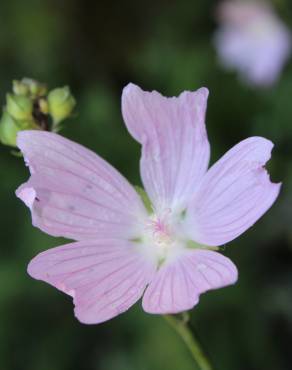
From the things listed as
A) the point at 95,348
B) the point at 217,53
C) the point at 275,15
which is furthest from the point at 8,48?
the point at 95,348

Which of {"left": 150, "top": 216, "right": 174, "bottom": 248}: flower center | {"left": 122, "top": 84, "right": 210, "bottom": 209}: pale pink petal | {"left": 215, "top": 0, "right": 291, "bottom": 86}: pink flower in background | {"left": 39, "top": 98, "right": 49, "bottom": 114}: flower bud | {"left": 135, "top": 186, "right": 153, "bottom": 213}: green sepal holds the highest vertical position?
{"left": 215, "top": 0, "right": 291, "bottom": 86}: pink flower in background

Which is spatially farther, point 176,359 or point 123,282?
point 176,359

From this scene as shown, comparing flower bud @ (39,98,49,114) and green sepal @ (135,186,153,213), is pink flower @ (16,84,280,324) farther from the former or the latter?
flower bud @ (39,98,49,114)

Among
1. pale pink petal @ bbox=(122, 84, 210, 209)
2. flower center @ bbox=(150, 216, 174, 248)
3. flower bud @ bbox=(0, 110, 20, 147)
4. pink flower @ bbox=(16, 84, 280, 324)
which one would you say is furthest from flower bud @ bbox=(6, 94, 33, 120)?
flower center @ bbox=(150, 216, 174, 248)

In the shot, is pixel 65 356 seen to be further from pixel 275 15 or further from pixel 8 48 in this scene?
pixel 275 15

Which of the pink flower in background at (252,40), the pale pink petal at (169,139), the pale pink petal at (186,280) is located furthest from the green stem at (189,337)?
the pink flower in background at (252,40)

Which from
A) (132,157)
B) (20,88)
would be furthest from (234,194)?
(132,157)
